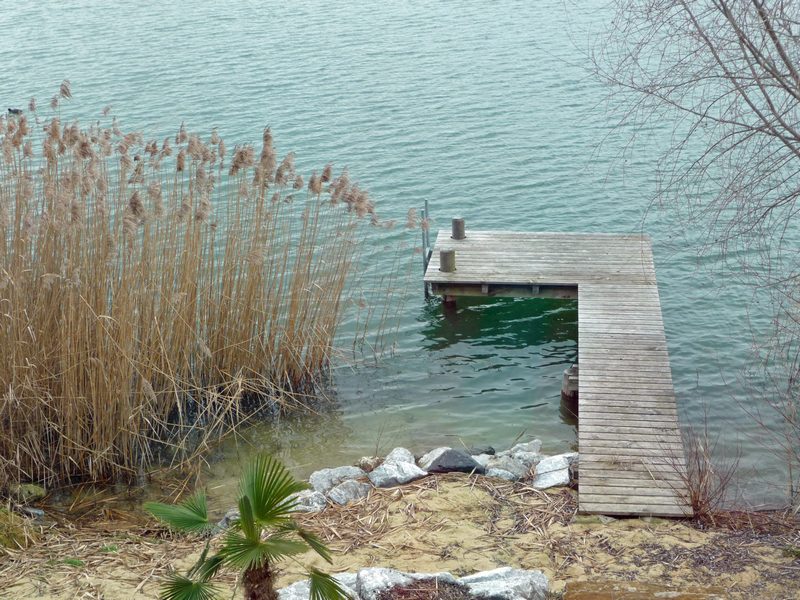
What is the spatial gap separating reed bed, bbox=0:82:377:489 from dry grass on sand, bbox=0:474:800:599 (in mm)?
853

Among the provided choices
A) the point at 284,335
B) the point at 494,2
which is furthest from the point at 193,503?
the point at 494,2

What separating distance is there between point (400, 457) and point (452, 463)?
1.84 feet

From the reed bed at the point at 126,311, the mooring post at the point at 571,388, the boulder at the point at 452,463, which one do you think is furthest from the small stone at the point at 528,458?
the reed bed at the point at 126,311

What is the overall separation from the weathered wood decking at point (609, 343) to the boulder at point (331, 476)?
1885mm

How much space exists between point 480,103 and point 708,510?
43.3 ft

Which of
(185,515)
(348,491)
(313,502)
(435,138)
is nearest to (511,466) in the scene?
(348,491)

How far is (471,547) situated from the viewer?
245 inches

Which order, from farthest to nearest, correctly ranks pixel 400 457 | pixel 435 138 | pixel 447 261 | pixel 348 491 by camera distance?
pixel 435 138 < pixel 447 261 < pixel 400 457 < pixel 348 491

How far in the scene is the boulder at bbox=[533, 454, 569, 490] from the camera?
7408 mm

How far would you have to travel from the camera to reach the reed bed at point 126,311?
723cm

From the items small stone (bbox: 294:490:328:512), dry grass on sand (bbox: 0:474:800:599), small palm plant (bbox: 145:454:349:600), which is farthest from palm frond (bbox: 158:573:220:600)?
small stone (bbox: 294:490:328:512)

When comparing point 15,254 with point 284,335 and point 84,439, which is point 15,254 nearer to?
point 84,439

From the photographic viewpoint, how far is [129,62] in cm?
2170

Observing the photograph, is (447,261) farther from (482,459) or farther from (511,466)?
(511,466)
